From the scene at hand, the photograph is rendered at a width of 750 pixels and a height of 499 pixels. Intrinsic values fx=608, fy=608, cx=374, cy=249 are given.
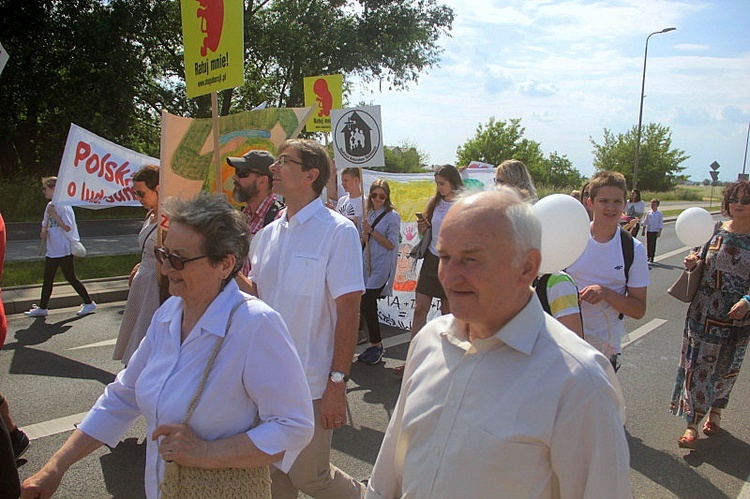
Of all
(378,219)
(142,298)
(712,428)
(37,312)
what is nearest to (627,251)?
(712,428)

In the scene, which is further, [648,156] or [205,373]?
[648,156]

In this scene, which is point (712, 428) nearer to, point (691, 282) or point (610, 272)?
point (691, 282)

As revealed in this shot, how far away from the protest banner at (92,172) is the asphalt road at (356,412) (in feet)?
5.21

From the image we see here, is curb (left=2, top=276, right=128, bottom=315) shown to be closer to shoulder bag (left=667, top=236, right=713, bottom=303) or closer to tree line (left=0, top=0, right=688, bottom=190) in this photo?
shoulder bag (left=667, top=236, right=713, bottom=303)

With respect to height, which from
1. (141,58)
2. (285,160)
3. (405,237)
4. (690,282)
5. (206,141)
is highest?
(141,58)

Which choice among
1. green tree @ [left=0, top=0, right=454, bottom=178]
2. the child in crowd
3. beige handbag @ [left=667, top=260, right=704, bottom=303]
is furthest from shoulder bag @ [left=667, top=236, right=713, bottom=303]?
green tree @ [left=0, top=0, right=454, bottom=178]

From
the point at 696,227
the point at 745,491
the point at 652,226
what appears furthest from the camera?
the point at 652,226

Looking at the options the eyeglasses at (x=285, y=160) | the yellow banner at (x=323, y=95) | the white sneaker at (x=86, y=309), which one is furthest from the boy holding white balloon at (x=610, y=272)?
the white sneaker at (x=86, y=309)

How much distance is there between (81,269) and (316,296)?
9657mm

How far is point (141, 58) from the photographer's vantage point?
22984mm

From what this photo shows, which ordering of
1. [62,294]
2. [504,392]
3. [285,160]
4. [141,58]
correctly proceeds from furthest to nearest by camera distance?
[141,58] → [62,294] → [285,160] → [504,392]

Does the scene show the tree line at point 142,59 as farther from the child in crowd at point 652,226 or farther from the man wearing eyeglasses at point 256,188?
the man wearing eyeglasses at point 256,188

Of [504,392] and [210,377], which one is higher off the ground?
[504,392]

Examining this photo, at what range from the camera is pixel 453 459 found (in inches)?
59.6
